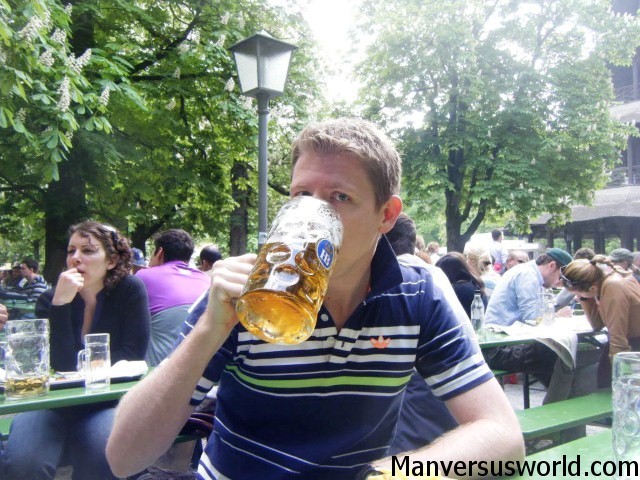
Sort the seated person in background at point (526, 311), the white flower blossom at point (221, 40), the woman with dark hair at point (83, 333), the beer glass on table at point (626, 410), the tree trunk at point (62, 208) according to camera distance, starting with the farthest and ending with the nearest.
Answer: the white flower blossom at point (221, 40)
the tree trunk at point (62, 208)
the seated person in background at point (526, 311)
the woman with dark hair at point (83, 333)
the beer glass on table at point (626, 410)

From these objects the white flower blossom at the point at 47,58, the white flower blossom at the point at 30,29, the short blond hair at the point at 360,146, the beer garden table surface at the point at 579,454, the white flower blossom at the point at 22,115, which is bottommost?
the beer garden table surface at the point at 579,454

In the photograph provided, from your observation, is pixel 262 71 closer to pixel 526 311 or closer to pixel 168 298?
pixel 168 298

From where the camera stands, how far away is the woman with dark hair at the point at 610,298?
3584 mm

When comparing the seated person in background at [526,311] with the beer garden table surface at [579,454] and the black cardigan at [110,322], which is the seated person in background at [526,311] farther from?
the beer garden table surface at [579,454]

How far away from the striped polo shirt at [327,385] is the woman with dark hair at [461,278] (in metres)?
3.31

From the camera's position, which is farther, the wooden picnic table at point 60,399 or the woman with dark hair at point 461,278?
the woman with dark hair at point 461,278

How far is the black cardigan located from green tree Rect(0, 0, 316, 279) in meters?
2.32

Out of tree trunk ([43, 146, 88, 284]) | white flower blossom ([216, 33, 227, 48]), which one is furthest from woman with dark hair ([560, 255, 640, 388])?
white flower blossom ([216, 33, 227, 48])

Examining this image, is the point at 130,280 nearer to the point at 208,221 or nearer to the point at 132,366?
the point at 132,366

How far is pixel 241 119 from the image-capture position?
8.09 metres

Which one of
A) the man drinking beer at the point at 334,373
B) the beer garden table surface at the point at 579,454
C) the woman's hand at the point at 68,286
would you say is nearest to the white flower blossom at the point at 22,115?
the woman's hand at the point at 68,286

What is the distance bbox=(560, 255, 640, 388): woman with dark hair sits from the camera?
3584mm

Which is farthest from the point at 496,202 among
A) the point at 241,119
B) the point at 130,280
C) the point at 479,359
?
the point at 479,359

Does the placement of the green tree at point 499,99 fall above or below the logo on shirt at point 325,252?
above
